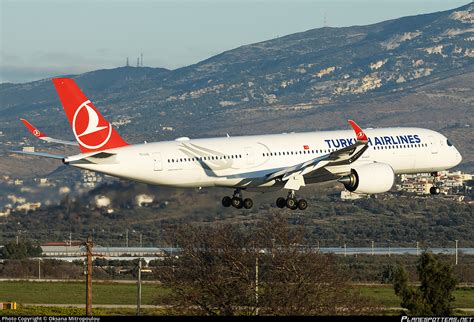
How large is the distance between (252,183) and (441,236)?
6799cm

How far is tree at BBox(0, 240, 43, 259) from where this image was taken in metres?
122

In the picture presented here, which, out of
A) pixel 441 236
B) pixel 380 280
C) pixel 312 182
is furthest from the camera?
pixel 441 236

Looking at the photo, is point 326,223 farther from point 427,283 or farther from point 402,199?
point 427,283

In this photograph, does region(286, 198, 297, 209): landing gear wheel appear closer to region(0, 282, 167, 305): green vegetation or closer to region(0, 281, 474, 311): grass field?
region(0, 281, 474, 311): grass field

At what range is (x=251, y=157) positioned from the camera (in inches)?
3179

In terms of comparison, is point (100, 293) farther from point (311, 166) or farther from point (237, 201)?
point (311, 166)

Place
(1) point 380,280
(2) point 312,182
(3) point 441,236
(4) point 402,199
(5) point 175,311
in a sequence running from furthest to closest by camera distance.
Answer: (4) point 402,199
(3) point 441,236
(1) point 380,280
(2) point 312,182
(5) point 175,311

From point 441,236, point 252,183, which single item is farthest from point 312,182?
point 441,236

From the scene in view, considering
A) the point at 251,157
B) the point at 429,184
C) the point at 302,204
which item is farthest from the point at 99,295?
the point at 429,184

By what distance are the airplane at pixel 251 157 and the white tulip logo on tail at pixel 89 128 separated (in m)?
0.06

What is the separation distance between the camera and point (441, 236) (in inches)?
5733

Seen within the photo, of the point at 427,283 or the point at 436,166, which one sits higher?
the point at 436,166

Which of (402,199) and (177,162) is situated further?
(402,199)

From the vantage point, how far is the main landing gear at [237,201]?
82.8 m
